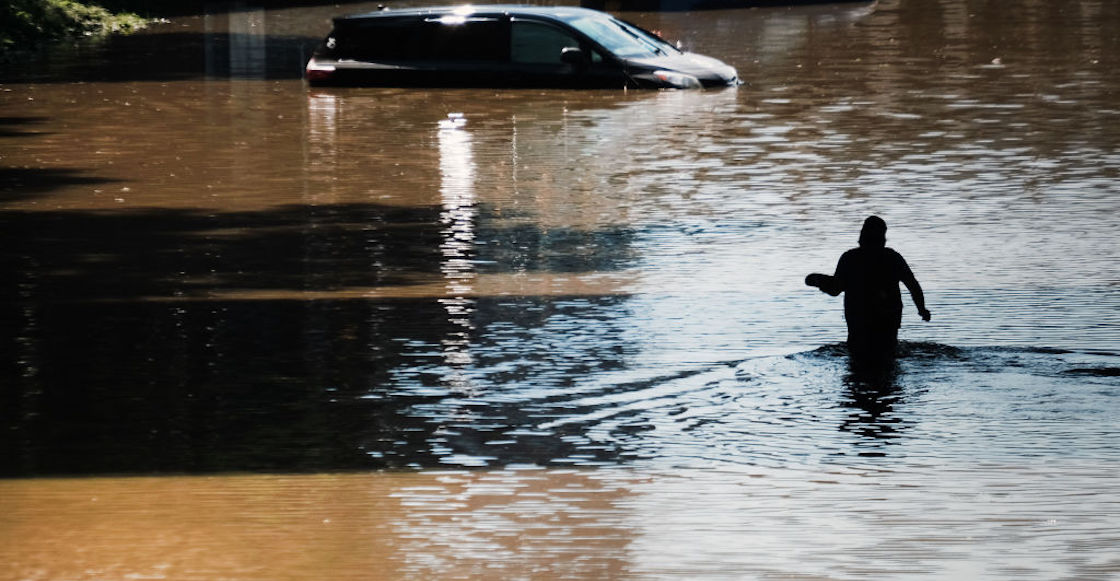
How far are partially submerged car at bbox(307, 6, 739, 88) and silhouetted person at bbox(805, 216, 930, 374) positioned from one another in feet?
47.9

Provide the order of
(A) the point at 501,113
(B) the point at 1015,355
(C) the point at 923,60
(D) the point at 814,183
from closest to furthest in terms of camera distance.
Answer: (B) the point at 1015,355 → (D) the point at 814,183 → (A) the point at 501,113 → (C) the point at 923,60

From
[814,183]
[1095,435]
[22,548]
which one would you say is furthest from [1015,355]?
[814,183]

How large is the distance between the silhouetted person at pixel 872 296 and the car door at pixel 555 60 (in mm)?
14744

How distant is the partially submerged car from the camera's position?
24938 millimetres

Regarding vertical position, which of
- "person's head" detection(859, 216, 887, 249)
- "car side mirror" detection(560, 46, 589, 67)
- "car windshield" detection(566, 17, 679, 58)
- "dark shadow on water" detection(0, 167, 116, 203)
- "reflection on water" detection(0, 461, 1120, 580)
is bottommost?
"reflection on water" detection(0, 461, 1120, 580)

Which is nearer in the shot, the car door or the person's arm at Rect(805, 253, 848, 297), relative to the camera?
the person's arm at Rect(805, 253, 848, 297)

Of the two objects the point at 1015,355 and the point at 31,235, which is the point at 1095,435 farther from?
the point at 31,235

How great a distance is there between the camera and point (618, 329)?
11.2 meters

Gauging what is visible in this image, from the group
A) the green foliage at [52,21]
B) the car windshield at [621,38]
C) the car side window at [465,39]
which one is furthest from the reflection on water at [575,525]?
the green foliage at [52,21]

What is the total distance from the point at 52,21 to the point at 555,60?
13.5m

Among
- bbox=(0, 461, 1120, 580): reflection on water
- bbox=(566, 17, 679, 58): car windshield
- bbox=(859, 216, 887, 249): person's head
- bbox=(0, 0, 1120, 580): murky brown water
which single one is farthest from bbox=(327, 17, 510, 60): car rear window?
bbox=(0, 461, 1120, 580): reflection on water

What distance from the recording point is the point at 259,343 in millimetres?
10992

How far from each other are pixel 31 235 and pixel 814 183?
6424 millimetres

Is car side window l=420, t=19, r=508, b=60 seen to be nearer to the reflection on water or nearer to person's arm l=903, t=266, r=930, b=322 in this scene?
person's arm l=903, t=266, r=930, b=322
